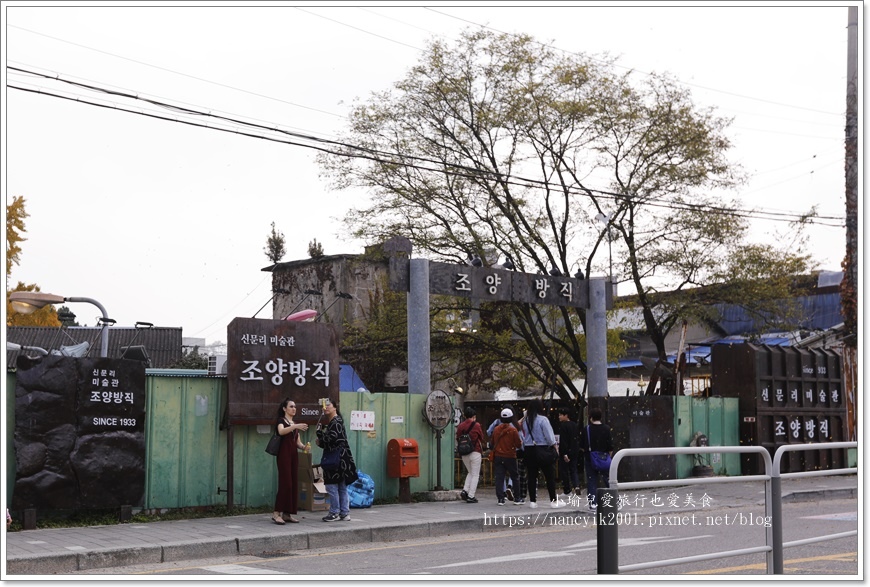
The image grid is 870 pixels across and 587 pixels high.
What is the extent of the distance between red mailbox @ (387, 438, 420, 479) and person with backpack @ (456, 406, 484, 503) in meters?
0.81

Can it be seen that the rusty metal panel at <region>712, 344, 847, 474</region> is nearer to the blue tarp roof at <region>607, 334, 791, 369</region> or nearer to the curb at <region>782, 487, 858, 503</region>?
the blue tarp roof at <region>607, 334, 791, 369</region>

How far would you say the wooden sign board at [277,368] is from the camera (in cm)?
1498

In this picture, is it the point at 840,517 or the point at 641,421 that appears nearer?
the point at 840,517

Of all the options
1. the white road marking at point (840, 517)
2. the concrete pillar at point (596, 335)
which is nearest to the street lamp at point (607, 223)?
the concrete pillar at point (596, 335)

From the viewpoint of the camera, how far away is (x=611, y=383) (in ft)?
129

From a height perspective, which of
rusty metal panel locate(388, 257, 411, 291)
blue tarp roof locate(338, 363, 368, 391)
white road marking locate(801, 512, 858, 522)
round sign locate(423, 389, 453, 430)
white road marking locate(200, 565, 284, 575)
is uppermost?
rusty metal panel locate(388, 257, 411, 291)

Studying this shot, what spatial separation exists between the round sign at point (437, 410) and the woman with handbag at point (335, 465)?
4010mm

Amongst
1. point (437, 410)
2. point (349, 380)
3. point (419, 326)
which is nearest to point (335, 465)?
point (437, 410)

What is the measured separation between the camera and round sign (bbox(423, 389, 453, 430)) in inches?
713

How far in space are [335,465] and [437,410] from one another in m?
4.52

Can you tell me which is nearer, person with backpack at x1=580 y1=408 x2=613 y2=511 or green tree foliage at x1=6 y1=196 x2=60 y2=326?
person with backpack at x1=580 y1=408 x2=613 y2=511

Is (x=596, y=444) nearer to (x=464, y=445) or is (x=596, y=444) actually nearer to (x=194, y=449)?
(x=464, y=445)

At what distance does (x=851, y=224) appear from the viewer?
75.5 ft

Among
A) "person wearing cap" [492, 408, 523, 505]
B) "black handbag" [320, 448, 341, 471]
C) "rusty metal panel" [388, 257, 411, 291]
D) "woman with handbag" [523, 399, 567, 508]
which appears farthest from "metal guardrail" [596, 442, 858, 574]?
"rusty metal panel" [388, 257, 411, 291]
